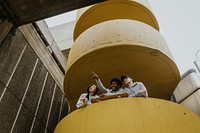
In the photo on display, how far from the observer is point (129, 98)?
4254mm

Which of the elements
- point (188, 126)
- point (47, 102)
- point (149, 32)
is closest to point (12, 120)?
point (47, 102)

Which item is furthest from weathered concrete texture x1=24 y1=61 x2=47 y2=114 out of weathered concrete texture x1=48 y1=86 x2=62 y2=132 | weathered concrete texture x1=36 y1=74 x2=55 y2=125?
weathered concrete texture x1=48 y1=86 x2=62 y2=132

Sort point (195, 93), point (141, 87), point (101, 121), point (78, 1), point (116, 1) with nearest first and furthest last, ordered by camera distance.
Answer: point (101, 121) < point (141, 87) < point (78, 1) < point (195, 93) < point (116, 1)

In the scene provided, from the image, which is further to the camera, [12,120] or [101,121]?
[12,120]

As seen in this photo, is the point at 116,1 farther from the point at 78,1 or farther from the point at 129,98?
the point at 129,98

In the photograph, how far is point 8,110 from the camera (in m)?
4.74

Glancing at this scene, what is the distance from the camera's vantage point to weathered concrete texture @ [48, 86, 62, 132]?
21.5 ft

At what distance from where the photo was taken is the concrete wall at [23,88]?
4.80 metres

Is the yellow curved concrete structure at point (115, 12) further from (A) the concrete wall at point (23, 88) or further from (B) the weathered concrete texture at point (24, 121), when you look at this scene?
(B) the weathered concrete texture at point (24, 121)

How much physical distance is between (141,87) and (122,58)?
1612 mm

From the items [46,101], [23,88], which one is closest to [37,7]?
[23,88]

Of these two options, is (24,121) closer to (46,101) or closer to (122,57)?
(46,101)

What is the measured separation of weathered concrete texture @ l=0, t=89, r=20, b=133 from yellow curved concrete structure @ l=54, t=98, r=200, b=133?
116cm

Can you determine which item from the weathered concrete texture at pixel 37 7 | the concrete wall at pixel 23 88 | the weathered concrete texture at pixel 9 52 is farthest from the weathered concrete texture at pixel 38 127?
the weathered concrete texture at pixel 37 7
